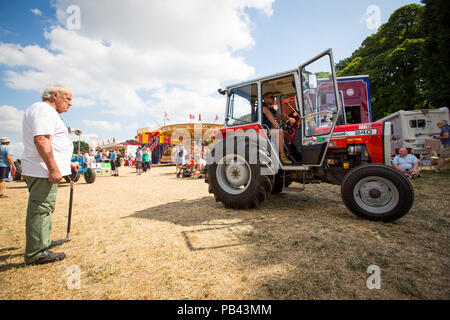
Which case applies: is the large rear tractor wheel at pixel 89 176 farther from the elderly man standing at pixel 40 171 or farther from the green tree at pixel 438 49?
the green tree at pixel 438 49

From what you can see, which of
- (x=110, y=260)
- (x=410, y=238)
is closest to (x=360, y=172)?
(x=410, y=238)

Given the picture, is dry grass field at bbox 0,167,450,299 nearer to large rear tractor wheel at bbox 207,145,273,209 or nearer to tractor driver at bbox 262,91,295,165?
large rear tractor wheel at bbox 207,145,273,209

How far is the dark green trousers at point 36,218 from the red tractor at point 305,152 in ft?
8.20

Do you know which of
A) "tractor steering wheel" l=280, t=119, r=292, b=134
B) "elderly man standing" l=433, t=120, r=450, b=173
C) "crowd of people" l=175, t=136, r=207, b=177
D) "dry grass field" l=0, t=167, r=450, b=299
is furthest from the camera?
"crowd of people" l=175, t=136, r=207, b=177

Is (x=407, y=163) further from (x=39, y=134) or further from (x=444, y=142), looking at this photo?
(x=39, y=134)

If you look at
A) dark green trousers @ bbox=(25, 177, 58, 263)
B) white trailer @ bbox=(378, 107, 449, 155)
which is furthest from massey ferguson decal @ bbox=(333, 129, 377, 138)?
white trailer @ bbox=(378, 107, 449, 155)

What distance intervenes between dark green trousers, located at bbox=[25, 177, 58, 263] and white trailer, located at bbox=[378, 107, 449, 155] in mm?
12261

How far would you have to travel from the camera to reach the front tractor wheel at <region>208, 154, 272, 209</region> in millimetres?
3477

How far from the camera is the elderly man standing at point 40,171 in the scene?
1860mm

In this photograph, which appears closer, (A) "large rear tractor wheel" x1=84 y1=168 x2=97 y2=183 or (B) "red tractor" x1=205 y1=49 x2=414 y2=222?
(B) "red tractor" x1=205 y1=49 x2=414 y2=222

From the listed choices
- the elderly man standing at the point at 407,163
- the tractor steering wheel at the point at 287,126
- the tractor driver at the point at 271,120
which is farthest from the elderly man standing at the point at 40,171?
the elderly man standing at the point at 407,163

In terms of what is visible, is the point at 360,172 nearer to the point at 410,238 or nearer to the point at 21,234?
the point at 410,238

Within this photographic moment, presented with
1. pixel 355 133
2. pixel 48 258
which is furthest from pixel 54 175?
pixel 355 133
